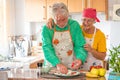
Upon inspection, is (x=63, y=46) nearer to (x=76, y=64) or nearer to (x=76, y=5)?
(x=76, y=64)

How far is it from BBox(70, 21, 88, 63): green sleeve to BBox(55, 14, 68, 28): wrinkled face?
0.08 metres

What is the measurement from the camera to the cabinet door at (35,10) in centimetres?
380

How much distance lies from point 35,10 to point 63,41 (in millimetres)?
2060

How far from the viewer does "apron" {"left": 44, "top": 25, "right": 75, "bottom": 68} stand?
74.0 inches

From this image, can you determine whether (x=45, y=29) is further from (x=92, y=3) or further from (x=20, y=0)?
(x=20, y=0)

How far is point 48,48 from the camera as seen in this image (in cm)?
179

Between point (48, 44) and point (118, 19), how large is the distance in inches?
52.3

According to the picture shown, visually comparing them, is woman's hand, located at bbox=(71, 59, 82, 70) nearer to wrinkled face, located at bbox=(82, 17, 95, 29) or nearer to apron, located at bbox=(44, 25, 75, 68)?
apron, located at bbox=(44, 25, 75, 68)

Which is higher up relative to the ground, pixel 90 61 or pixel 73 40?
pixel 73 40

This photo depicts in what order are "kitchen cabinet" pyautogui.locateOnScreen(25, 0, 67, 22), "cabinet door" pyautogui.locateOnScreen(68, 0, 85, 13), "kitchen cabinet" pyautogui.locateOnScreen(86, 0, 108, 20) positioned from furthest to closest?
"kitchen cabinet" pyautogui.locateOnScreen(25, 0, 67, 22), "cabinet door" pyautogui.locateOnScreen(68, 0, 85, 13), "kitchen cabinet" pyautogui.locateOnScreen(86, 0, 108, 20)

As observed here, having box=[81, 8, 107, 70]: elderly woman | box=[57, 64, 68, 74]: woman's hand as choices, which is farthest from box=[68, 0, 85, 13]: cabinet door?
box=[57, 64, 68, 74]: woman's hand

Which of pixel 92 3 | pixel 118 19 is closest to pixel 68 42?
pixel 118 19

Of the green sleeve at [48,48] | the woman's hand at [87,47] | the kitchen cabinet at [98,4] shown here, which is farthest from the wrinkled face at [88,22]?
the kitchen cabinet at [98,4]

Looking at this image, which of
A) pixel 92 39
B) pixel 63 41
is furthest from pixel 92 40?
pixel 63 41
